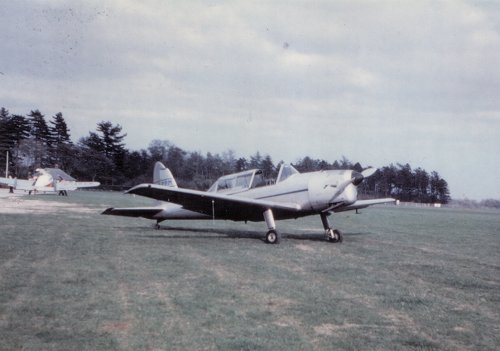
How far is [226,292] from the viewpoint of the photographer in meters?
5.48

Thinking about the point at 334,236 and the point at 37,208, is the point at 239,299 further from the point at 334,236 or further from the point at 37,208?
the point at 37,208

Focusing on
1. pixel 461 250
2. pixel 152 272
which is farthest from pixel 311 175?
pixel 152 272

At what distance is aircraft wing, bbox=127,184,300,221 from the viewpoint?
11.3 m

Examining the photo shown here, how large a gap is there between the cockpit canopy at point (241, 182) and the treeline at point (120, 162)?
209 ft

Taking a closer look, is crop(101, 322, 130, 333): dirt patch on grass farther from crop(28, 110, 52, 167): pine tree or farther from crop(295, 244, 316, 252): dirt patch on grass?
crop(28, 110, 52, 167): pine tree

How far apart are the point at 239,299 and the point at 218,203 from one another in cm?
688

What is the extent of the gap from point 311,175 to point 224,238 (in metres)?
2.84

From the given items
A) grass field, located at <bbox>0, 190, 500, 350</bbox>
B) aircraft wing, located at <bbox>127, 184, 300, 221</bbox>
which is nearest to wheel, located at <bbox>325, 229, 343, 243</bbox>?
aircraft wing, located at <bbox>127, 184, 300, 221</bbox>

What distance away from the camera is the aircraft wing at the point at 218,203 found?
11305mm

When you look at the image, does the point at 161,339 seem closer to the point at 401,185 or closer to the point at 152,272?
the point at 152,272

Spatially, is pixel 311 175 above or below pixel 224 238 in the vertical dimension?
above

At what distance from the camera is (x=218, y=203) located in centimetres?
1195

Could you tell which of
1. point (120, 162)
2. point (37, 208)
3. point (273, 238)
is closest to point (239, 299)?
point (273, 238)

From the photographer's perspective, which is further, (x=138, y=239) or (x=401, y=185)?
(x=401, y=185)
